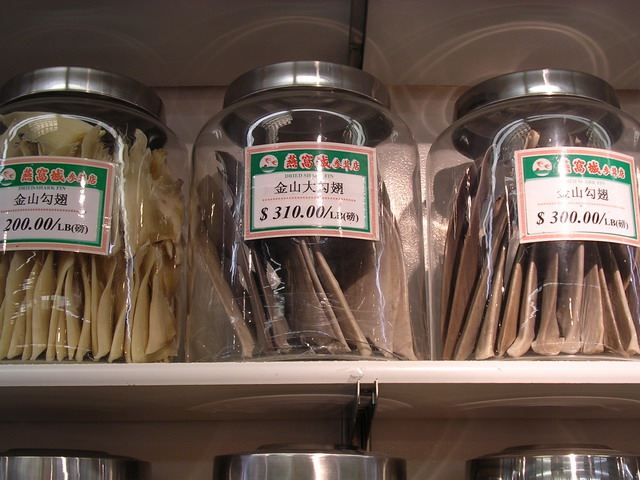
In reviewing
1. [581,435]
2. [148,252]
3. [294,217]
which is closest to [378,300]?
[294,217]

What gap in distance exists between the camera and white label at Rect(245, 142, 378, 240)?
74cm

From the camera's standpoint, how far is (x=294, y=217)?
74cm

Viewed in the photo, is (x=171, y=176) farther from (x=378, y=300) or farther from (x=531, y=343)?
(x=531, y=343)

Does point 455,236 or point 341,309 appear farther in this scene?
point 455,236

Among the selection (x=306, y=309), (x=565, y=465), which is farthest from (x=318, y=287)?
(x=565, y=465)

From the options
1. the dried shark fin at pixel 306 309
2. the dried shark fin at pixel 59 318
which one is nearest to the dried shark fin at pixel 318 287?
the dried shark fin at pixel 306 309

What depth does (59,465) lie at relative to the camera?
67cm

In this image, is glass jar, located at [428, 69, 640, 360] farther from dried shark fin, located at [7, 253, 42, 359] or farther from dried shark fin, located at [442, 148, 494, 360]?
dried shark fin, located at [7, 253, 42, 359]

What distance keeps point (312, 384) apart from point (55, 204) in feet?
0.97

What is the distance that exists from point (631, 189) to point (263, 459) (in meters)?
0.44

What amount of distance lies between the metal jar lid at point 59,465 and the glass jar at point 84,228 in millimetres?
88

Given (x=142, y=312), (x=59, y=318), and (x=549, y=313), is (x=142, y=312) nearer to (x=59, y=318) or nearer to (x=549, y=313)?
(x=59, y=318)

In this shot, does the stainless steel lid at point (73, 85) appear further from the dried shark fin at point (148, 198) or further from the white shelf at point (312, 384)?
the white shelf at point (312, 384)

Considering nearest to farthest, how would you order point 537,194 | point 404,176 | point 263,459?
point 263,459, point 537,194, point 404,176
